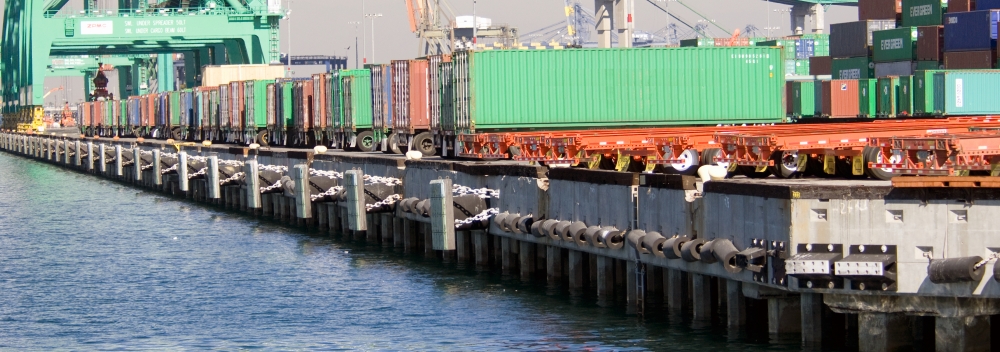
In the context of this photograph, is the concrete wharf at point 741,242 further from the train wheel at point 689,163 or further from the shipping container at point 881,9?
the shipping container at point 881,9

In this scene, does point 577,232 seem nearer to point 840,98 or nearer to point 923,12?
point 840,98

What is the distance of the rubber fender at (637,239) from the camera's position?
75.4 ft

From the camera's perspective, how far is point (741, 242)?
20281mm

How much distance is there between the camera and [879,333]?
62.7ft

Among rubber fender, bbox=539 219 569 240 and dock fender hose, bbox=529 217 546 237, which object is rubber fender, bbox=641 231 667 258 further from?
dock fender hose, bbox=529 217 546 237

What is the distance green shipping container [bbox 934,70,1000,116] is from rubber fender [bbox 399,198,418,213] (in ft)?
98.6

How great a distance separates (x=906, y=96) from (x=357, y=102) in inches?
917

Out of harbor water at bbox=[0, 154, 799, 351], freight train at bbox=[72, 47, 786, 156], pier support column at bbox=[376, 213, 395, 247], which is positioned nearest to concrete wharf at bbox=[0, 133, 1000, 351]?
harbor water at bbox=[0, 154, 799, 351]

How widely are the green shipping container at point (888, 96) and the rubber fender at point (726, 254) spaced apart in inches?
1664

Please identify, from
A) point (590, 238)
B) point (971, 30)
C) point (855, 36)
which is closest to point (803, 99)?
point (855, 36)

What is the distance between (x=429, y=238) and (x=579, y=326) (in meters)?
11.3

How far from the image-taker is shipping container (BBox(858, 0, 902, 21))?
77.5 meters

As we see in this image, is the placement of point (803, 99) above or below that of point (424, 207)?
above

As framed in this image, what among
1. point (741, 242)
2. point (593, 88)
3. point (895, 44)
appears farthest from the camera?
point (895, 44)
